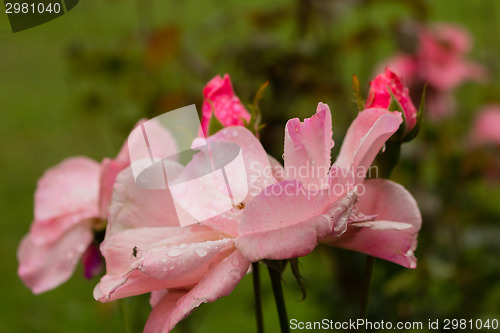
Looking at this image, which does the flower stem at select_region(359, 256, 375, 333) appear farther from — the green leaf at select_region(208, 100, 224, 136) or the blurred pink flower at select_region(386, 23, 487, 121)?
the blurred pink flower at select_region(386, 23, 487, 121)

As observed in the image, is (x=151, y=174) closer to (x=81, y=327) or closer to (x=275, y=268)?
(x=275, y=268)

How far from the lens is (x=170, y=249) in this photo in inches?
11.7

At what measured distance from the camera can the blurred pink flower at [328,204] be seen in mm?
281

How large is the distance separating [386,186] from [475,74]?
91cm

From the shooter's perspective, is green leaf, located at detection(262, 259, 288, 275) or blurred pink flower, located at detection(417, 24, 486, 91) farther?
blurred pink flower, located at detection(417, 24, 486, 91)

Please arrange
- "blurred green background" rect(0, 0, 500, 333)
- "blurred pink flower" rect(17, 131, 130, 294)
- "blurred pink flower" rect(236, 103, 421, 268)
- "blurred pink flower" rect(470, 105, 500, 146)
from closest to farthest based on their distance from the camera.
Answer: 1. "blurred pink flower" rect(236, 103, 421, 268)
2. "blurred pink flower" rect(17, 131, 130, 294)
3. "blurred green background" rect(0, 0, 500, 333)
4. "blurred pink flower" rect(470, 105, 500, 146)

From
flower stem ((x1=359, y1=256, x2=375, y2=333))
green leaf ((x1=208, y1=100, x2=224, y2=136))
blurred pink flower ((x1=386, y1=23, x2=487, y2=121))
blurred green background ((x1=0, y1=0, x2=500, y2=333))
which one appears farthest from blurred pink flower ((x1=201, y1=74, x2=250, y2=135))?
blurred pink flower ((x1=386, y1=23, x2=487, y2=121))

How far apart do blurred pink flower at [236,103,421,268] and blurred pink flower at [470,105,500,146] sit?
2.44 feet

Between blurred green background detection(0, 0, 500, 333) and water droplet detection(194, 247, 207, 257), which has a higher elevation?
water droplet detection(194, 247, 207, 257)

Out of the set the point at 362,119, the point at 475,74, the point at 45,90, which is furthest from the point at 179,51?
the point at 45,90

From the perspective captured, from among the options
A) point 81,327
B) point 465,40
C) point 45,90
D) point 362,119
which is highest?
point 362,119

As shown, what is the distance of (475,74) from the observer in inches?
45.7

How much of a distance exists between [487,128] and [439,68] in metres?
0.14

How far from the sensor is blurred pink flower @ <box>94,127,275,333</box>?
0.29m
